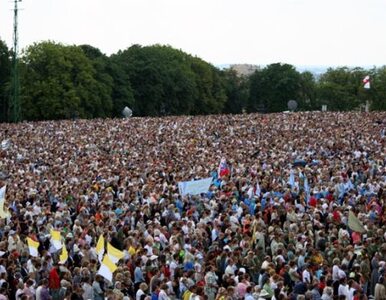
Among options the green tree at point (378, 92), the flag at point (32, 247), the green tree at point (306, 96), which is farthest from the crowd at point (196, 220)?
the green tree at point (378, 92)

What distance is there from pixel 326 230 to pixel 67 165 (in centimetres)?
1498

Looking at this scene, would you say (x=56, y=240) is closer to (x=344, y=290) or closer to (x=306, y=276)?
(x=306, y=276)

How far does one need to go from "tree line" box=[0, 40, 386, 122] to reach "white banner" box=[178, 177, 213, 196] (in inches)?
2135

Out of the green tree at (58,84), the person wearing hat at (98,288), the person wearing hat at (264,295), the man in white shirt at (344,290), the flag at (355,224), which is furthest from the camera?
the green tree at (58,84)

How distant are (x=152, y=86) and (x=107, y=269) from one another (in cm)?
7666

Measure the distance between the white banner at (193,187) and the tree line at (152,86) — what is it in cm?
5422

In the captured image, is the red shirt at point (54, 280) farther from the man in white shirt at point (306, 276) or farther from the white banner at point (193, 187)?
the white banner at point (193, 187)

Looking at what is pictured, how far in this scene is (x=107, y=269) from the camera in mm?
14172

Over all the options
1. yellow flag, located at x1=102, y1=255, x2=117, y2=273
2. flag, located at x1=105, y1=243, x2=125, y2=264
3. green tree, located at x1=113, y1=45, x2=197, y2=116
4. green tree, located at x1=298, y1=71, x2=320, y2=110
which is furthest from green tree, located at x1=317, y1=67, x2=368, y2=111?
yellow flag, located at x1=102, y1=255, x2=117, y2=273

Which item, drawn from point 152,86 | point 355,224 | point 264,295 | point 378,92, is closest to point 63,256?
point 264,295

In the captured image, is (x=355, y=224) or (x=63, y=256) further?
(x=355, y=224)

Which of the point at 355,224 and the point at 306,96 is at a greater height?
the point at 306,96

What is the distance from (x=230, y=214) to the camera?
20406mm

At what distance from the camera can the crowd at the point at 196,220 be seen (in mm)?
14328
